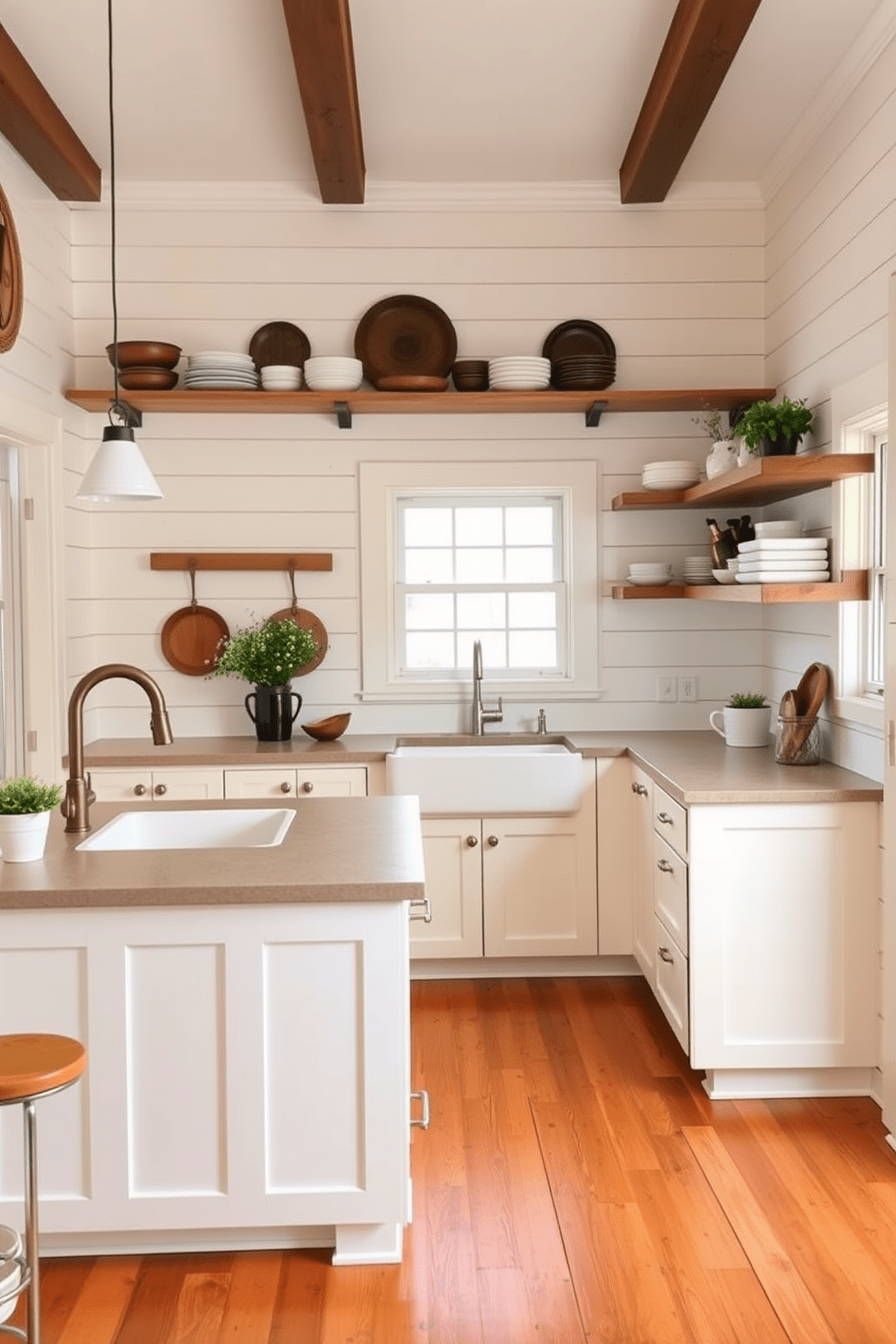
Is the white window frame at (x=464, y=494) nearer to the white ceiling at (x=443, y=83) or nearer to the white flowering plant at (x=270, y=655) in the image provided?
the white flowering plant at (x=270, y=655)

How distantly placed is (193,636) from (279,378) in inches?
42.0

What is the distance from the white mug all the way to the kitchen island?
217 centimetres

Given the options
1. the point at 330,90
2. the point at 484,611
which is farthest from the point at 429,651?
the point at 330,90

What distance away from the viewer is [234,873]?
2.50m

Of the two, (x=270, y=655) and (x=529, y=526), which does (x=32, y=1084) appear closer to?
(x=270, y=655)

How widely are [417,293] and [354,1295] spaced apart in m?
3.63

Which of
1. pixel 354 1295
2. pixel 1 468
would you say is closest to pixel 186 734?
pixel 1 468

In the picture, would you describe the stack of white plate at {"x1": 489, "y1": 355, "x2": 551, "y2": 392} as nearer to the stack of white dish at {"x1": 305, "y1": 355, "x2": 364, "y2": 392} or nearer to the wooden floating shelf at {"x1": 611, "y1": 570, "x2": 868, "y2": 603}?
the stack of white dish at {"x1": 305, "y1": 355, "x2": 364, "y2": 392}

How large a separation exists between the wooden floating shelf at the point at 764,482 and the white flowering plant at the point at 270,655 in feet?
4.43

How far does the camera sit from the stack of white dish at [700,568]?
15.4 feet

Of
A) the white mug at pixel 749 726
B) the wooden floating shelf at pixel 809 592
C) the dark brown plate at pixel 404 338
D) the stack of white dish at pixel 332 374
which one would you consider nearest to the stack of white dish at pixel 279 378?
the stack of white dish at pixel 332 374

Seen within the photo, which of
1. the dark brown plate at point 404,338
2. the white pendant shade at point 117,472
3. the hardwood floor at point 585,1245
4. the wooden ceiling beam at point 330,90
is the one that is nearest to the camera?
the hardwood floor at point 585,1245

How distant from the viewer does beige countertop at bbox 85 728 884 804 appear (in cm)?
344

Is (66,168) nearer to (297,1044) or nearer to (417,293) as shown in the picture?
(417,293)
